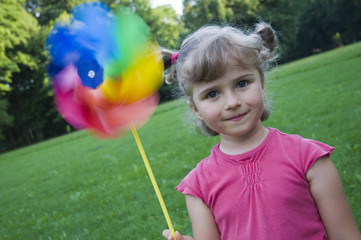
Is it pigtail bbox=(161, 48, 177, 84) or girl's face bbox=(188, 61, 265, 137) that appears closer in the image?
girl's face bbox=(188, 61, 265, 137)

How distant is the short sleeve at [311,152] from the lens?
1466mm

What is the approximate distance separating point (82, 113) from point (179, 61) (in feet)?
1.78

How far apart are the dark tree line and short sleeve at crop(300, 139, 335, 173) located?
14.1 meters

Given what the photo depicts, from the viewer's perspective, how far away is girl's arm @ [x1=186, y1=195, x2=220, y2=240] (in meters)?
1.66

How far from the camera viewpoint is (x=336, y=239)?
152cm

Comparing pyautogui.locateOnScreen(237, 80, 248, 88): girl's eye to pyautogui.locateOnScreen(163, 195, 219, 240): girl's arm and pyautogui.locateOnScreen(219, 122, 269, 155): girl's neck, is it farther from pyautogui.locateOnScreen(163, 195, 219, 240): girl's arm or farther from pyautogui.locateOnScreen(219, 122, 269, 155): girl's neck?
pyautogui.locateOnScreen(163, 195, 219, 240): girl's arm

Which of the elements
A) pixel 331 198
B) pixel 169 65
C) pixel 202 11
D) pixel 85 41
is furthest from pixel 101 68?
pixel 202 11

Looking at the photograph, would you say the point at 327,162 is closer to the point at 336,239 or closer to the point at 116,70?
the point at 336,239

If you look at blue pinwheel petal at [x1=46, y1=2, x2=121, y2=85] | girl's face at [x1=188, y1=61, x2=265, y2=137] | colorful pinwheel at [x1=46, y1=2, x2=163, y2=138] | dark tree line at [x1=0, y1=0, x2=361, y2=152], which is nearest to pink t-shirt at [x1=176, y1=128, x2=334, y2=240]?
girl's face at [x1=188, y1=61, x2=265, y2=137]

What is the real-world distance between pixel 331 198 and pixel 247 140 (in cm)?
45

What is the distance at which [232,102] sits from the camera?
1505 millimetres

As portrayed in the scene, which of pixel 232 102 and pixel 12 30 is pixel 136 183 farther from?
pixel 12 30

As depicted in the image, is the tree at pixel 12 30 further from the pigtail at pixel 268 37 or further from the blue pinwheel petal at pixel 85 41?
the pigtail at pixel 268 37

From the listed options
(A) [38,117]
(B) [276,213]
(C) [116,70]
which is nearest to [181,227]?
(B) [276,213]
